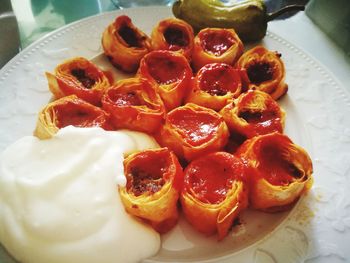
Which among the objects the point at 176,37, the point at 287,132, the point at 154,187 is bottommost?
the point at 287,132

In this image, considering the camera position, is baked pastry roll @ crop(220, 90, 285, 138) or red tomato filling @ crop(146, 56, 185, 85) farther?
red tomato filling @ crop(146, 56, 185, 85)

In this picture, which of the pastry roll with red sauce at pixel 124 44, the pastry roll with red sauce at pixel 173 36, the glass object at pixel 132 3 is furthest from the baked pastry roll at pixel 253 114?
the glass object at pixel 132 3

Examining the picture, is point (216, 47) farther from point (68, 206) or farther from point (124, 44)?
point (68, 206)

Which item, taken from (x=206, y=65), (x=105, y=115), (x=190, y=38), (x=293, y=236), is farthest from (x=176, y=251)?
(x=190, y=38)

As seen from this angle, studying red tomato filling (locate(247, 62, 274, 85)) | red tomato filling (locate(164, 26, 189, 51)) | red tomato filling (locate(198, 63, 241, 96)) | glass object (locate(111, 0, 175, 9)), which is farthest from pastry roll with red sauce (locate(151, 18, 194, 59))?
glass object (locate(111, 0, 175, 9))

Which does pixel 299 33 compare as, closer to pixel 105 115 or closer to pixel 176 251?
pixel 105 115

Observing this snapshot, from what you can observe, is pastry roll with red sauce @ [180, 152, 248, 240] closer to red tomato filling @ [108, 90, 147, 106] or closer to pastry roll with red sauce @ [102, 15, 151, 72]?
red tomato filling @ [108, 90, 147, 106]

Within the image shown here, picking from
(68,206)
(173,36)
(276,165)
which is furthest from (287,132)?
(68,206)

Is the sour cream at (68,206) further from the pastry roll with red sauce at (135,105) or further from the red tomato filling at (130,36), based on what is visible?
the red tomato filling at (130,36)
